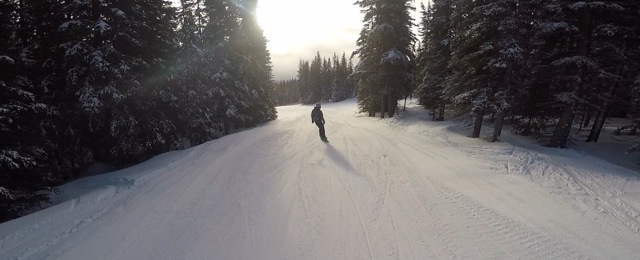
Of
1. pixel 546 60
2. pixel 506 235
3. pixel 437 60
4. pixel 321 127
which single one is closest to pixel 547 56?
pixel 546 60

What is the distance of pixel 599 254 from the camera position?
523cm

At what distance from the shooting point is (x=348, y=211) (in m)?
6.95

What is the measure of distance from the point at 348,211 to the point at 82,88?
11.1 meters

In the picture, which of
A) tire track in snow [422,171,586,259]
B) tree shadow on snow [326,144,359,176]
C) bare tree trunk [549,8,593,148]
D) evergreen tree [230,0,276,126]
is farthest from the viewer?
evergreen tree [230,0,276,126]

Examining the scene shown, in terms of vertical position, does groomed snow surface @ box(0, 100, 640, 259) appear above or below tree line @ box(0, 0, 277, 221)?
below

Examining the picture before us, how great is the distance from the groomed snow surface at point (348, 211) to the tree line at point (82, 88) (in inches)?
64.0

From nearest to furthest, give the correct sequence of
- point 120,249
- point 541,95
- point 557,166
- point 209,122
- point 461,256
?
point 461,256 → point 120,249 → point 557,166 → point 541,95 → point 209,122

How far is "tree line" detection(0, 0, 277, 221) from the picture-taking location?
28.4 ft

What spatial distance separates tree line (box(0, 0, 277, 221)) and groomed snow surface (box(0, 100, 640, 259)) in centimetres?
162

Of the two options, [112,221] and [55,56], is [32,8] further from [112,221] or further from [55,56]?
[112,221]

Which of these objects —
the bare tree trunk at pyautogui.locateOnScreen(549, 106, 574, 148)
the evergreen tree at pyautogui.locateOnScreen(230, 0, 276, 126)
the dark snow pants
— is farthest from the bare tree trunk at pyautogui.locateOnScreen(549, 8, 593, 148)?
the evergreen tree at pyautogui.locateOnScreen(230, 0, 276, 126)

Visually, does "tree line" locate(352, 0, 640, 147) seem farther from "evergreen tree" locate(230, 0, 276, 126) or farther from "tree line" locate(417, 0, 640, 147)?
"evergreen tree" locate(230, 0, 276, 126)

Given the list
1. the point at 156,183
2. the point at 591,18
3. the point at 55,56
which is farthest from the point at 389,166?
the point at 55,56

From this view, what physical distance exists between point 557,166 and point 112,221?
42.3ft
